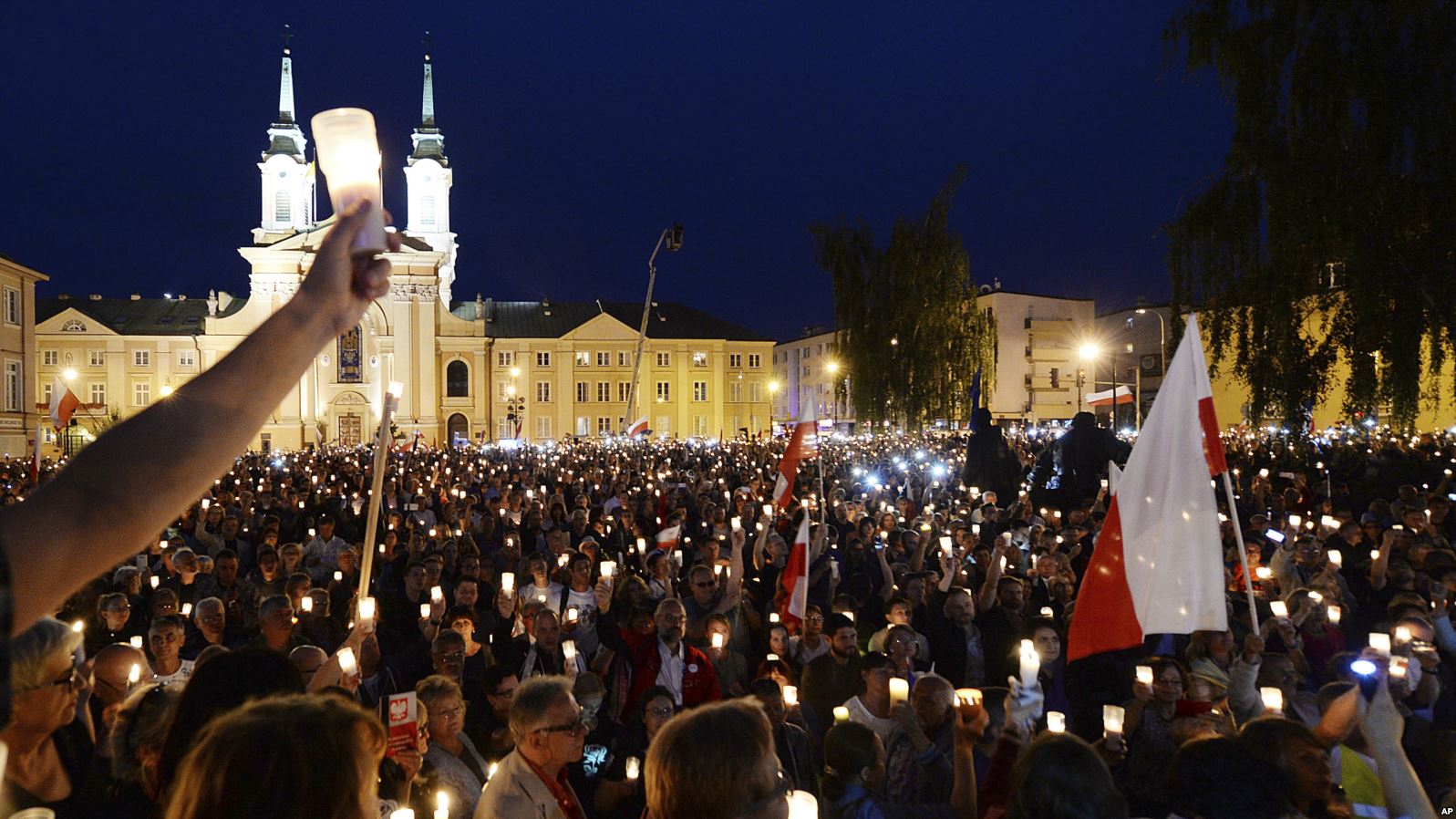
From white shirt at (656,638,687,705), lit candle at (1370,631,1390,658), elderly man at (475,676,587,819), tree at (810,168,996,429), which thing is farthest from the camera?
tree at (810,168,996,429)

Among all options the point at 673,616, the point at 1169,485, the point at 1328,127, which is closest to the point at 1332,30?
the point at 1328,127

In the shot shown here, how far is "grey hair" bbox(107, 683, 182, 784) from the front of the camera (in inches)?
115

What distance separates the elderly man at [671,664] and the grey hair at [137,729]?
10.8 ft

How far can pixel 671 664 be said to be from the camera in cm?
642

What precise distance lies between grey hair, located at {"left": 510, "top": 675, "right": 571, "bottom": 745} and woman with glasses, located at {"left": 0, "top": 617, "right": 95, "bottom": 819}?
4.80ft

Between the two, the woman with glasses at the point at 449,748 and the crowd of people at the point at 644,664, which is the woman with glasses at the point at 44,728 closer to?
the crowd of people at the point at 644,664

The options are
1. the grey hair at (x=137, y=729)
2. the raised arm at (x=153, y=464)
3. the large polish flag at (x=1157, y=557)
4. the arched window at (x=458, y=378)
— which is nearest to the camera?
the raised arm at (x=153, y=464)

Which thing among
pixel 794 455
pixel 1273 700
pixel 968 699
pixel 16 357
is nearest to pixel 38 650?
pixel 968 699

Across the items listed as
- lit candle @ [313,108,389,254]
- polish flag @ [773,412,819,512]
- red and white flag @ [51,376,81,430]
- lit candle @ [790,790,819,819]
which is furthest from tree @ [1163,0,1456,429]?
red and white flag @ [51,376,81,430]

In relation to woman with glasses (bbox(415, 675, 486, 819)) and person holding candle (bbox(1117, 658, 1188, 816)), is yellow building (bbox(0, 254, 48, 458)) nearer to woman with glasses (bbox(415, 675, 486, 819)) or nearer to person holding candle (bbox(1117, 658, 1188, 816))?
woman with glasses (bbox(415, 675, 486, 819))

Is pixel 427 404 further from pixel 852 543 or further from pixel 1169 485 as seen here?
pixel 1169 485

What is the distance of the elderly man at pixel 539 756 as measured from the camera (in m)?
3.73

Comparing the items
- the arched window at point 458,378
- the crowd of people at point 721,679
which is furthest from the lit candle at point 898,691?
the arched window at point 458,378

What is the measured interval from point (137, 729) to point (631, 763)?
7.93ft
